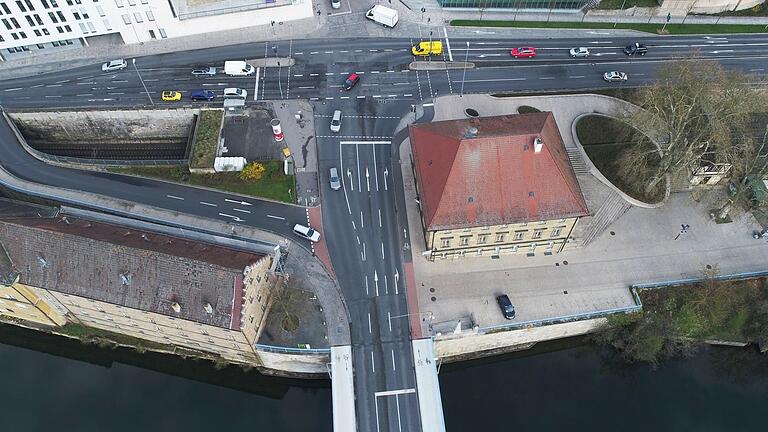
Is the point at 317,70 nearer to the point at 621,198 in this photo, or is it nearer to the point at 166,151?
the point at 166,151

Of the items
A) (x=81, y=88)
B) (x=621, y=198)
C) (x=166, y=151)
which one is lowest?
(x=621, y=198)

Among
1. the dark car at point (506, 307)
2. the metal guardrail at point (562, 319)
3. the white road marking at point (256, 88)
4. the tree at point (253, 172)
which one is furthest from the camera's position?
the white road marking at point (256, 88)

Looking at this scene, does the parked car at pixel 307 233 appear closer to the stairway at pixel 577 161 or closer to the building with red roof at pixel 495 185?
the building with red roof at pixel 495 185

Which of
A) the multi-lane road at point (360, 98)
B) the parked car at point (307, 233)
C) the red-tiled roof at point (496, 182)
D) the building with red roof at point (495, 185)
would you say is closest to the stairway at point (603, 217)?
the building with red roof at point (495, 185)

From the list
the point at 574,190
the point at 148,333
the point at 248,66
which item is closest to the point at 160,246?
the point at 148,333

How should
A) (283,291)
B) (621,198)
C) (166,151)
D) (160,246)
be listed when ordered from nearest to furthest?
(160,246), (283,291), (621,198), (166,151)

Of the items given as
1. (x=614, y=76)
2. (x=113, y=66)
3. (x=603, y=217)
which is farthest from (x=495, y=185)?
(x=113, y=66)
